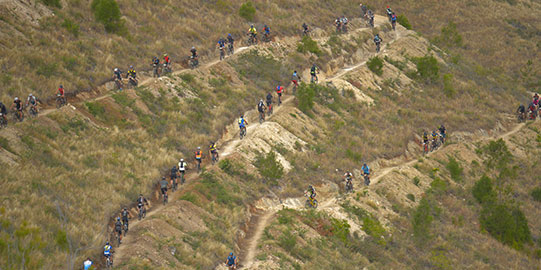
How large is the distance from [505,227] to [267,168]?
18589 mm

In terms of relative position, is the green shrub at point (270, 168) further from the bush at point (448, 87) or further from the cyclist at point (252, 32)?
the bush at point (448, 87)

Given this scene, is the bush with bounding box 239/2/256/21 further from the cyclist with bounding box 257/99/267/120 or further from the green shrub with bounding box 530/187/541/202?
the green shrub with bounding box 530/187/541/202

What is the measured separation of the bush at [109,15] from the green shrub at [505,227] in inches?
1342

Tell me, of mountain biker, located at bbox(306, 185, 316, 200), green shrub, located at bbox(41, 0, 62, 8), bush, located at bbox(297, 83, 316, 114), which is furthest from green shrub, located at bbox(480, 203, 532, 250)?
green shrub, located at bbox(41, 0, 62, 8)

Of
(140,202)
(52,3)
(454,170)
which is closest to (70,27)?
(52,3)

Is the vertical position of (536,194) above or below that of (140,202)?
below

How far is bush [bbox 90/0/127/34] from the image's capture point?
149 ft

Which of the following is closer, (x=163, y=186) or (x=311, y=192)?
(x=163, y=186)

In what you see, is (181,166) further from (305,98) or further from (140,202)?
(305,98)

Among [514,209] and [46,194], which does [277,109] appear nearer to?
[514,209]

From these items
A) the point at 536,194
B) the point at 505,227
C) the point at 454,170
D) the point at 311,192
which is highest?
the point at 311,192

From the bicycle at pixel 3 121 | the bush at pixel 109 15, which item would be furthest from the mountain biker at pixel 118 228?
the bush at pixel 109 15

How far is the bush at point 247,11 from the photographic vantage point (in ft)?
198

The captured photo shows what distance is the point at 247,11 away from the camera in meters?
60.4
